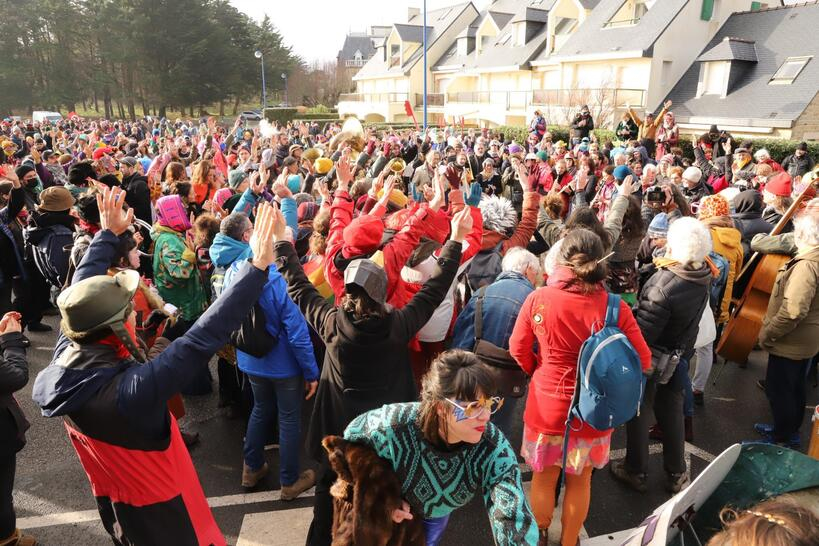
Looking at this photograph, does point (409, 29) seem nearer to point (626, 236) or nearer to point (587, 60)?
point (587, 60)

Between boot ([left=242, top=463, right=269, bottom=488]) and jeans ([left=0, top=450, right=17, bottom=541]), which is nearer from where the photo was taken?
jeans ([left=0, top=450, right=17, bottom=541])

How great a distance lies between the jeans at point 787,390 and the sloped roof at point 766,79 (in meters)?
18.9

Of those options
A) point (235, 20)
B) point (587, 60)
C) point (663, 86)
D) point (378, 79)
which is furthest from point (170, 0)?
point (663, 86)

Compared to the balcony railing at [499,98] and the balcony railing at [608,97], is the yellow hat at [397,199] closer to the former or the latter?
the balcony railing at [608,97]

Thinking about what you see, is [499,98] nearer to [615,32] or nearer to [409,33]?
[615,32]

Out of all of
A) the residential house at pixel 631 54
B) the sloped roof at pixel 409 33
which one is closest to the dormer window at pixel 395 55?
the sloped roof at pixel 409 33

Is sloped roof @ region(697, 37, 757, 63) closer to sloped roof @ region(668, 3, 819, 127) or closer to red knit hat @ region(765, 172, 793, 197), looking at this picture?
sloped roof @ region(668, 3, 819, 127)

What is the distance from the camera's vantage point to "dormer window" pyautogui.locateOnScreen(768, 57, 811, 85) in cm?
2008

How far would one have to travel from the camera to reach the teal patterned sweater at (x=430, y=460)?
6.61 ft

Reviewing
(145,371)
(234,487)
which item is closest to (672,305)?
(145,371)

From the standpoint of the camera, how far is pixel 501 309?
130 inches

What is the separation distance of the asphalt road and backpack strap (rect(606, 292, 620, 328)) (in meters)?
1.57

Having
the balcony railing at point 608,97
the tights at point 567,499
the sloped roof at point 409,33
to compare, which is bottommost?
the tights at point 567,499

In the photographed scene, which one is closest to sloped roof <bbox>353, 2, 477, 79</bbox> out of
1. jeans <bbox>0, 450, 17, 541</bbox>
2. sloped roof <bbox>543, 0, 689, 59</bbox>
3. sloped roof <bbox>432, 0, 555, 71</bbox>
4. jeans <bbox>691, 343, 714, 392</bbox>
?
sloped roof <bbox>432, 0, 555, 71</bbox>
